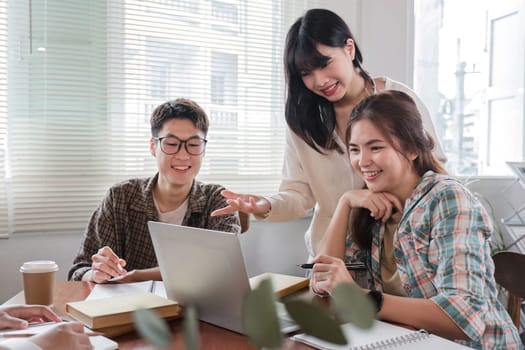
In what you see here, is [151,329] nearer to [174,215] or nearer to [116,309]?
[116,309]

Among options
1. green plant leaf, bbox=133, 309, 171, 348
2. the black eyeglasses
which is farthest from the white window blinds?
green plant leaf, bbox=133, 309, 171, 348

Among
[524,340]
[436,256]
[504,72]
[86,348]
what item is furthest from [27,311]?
[504,72]

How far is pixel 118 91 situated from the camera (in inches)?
103

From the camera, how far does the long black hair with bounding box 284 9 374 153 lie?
1843 mm

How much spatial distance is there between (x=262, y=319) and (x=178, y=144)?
5.55 feet

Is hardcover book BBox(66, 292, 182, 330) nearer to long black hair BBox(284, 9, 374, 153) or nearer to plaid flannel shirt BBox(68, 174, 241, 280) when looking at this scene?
plaid flannel shirt BBox(68, 174, 241, 280)

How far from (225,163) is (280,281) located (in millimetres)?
1456

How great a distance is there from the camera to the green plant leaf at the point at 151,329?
0.29 meters

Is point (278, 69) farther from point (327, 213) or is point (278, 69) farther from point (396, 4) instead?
point (327, 213)

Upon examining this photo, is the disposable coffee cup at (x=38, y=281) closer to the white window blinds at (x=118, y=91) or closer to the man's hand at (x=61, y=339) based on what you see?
the man's hand at (x=61, y=339)

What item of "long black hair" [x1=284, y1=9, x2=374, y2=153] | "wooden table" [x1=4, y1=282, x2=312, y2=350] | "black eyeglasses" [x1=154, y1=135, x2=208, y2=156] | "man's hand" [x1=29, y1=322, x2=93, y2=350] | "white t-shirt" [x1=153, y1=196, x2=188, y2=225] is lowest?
"wooden table" [x1=4, y1=282, x2=312, y2=350]

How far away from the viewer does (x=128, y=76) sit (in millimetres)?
2633

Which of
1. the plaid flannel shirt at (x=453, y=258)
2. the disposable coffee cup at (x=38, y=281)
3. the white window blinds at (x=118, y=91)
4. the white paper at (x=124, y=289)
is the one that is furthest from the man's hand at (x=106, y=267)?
the white window blinds at (x=118, y=91)

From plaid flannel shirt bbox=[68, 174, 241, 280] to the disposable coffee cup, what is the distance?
0.54 m
